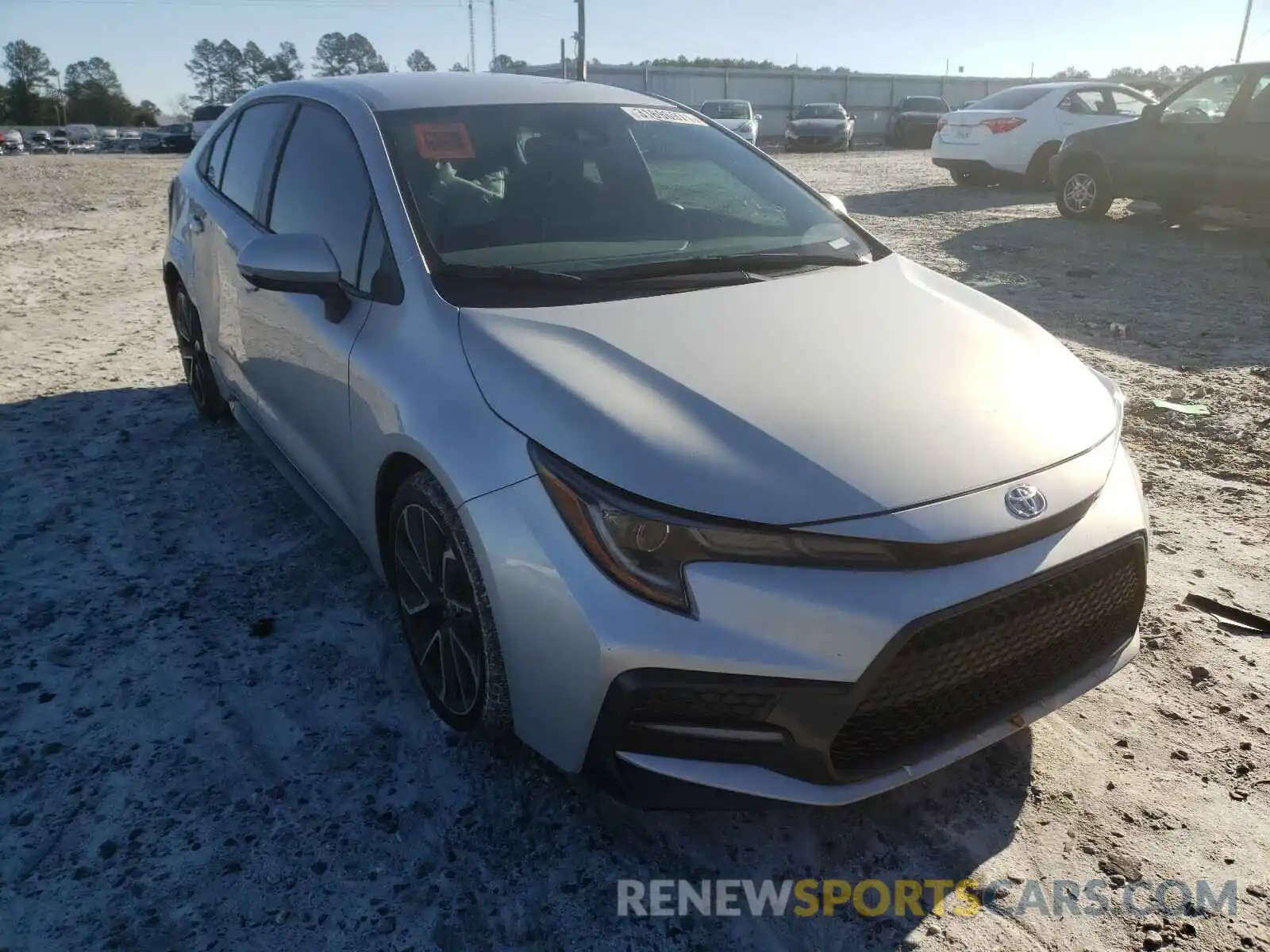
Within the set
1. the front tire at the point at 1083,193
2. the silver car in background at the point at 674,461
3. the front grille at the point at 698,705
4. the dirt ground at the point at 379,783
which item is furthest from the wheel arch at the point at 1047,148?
the front grille at the point at 698,705

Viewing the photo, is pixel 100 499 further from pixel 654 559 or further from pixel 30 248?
pixel 30 248

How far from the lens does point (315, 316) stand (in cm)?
292

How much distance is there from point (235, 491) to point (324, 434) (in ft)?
4.41

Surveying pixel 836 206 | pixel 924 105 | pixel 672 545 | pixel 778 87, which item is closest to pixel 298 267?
pixel 672 545

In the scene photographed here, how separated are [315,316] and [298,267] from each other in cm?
27

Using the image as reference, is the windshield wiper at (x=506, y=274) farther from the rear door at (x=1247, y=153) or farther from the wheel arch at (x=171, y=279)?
the rear door at (x=1247, y=153)

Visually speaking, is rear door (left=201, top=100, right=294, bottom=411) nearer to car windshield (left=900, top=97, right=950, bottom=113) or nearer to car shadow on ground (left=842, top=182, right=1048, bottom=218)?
car shadow on ground (left=842, top=182, right=1048, bottom=218)

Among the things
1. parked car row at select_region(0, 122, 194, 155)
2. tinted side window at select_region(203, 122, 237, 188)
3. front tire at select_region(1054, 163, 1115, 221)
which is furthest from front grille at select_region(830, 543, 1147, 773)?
parked car row at select_region(0, 122, 194, 155)

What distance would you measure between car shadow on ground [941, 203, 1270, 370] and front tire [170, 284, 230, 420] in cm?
510

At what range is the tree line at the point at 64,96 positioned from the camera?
84.1 meters

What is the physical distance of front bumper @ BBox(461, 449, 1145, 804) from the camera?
1831 mm

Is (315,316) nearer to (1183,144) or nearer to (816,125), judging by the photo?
(1183,144)

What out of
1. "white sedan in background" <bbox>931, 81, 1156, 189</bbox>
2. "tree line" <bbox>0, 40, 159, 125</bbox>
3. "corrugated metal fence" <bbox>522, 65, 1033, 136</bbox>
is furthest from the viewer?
"tree line" <bbox>0, 40, 159, 125</bbox>

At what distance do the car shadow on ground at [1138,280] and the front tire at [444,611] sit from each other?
4.93m
